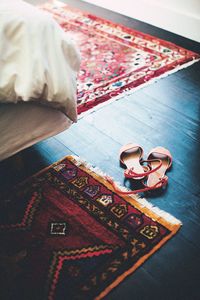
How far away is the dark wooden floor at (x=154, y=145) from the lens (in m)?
0.97

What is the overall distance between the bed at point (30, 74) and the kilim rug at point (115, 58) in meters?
0.59

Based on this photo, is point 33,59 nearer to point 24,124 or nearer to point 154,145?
point 24,124

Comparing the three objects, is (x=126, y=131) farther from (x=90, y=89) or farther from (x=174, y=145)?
(x=90, y=89)

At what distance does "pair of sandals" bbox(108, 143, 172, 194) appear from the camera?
4.18ft

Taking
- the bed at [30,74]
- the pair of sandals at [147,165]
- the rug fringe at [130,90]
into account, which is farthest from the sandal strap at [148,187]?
the rug fringe at [130,90]

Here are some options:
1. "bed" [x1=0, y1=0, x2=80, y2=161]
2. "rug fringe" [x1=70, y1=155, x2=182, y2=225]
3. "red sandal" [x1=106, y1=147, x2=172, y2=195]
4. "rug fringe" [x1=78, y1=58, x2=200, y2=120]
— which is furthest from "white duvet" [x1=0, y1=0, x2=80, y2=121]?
"rug fringe" [x1=78, y1=58, x2=200, y2=120]

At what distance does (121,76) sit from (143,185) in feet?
3.42

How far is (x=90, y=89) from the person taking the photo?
1972mm

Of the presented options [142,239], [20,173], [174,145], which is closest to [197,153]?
[174,145]

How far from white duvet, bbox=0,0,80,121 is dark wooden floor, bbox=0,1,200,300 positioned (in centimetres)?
38

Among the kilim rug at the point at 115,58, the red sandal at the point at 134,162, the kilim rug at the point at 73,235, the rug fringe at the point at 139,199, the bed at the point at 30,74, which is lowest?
the kilim rug at the point at 73,235

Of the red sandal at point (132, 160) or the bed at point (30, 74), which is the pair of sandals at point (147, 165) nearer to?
the red sandal at point (132, 160)

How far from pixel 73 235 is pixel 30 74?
59 cm

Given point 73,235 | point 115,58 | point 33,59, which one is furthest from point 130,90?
point 73,235
